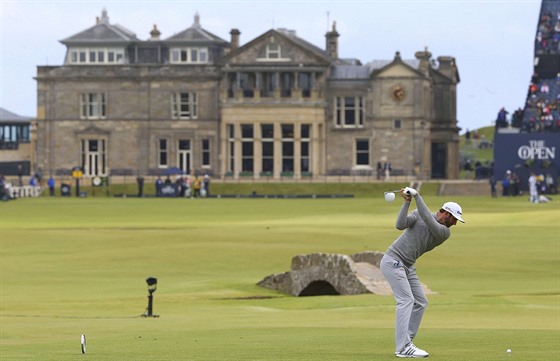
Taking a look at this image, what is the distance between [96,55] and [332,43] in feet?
67.2

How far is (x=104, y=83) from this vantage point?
13850cm

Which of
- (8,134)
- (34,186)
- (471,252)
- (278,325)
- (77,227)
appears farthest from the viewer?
(8,134)

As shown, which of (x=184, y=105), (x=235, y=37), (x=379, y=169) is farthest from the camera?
(x=235, y=37)

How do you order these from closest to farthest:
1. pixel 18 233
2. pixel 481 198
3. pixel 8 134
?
1. pixel 18 233
2. pixel 481 198
3. pixel 8 134

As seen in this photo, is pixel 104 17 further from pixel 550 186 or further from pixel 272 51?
pixel 550 186

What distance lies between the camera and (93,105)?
5482 inches

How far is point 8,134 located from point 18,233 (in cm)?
10021

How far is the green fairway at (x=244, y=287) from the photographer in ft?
81.1

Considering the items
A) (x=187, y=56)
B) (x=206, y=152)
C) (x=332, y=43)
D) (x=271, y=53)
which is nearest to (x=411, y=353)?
(x=271, y=53)

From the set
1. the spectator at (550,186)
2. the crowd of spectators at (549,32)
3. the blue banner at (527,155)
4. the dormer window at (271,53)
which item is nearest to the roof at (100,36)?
the dormer window at (271,53)

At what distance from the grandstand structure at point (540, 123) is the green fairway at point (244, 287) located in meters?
26.9

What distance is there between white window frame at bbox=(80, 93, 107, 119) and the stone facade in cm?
8

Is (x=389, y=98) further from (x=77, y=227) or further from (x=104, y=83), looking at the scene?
(x=77, y=227)

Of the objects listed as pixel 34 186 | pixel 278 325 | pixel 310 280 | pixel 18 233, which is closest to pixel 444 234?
pixel 278 325
